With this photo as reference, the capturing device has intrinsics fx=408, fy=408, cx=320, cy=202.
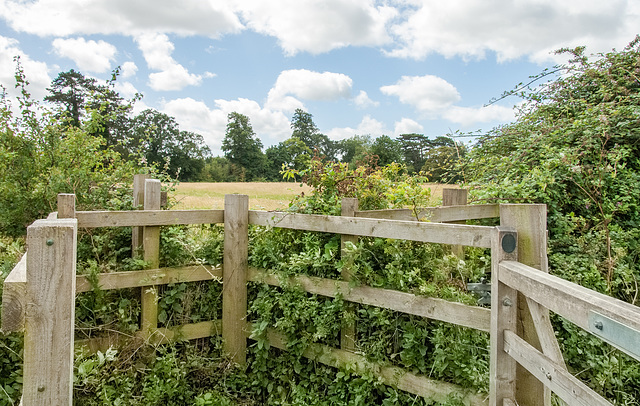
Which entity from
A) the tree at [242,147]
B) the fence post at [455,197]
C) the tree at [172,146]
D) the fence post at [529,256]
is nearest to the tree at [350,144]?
the tree at [242,147]

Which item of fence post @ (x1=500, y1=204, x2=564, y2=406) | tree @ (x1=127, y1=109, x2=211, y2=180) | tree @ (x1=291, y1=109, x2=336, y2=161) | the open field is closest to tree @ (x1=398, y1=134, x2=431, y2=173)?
tree @ (x1=291, y1=109, x2=336, y2=161)

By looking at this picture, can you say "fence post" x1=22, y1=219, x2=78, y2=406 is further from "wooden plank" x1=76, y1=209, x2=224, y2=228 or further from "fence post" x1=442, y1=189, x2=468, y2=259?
"fence post" x1=442, y1=189, x2=468, y2=259

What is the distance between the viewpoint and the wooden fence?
4.42 ft

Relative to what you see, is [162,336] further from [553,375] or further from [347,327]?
[553,375]

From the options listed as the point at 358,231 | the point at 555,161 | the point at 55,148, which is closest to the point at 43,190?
the point at 55,148

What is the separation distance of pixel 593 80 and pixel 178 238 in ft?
25.3

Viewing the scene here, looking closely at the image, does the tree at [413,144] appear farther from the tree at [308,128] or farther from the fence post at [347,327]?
the fence post at [347,327]

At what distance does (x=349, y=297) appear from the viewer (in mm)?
3244

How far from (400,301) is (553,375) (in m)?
1.48

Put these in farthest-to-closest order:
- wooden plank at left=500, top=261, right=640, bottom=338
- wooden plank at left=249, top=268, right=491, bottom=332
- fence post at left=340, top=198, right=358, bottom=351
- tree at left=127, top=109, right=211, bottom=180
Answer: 1. tree at left=127, top=109, right=211, bottom=180
2. fence post at left=340, top=198, right=358, bottom=351
3. wooden plank at left=249, top=268, right=491, bottom=332
4. wooden plank at left=500, top=261, right=640, bottom=338

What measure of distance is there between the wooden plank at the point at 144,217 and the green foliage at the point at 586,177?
10.9 ft

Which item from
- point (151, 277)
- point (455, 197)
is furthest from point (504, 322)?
point (151, 277)

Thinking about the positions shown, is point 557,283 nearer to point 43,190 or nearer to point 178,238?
point 178,238

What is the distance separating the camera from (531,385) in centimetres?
217
